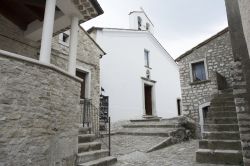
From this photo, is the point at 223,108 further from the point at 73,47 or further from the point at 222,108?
the point at 73,47

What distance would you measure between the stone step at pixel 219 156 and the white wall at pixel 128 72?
656 centimetres

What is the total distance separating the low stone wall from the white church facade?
22.8 ft

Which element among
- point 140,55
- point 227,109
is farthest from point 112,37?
point 227,109

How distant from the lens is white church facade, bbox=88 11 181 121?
11.6 meters

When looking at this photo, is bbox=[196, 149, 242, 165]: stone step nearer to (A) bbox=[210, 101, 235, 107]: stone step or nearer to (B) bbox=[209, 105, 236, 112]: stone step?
(B) bbox=[209, 105, 236, 112]: stone step

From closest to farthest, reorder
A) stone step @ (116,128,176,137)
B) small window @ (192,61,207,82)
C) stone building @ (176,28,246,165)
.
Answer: stone step @ (116,128,176,137) → stone building @ (176,28,246,165) → small window @ (192,61,207,82)

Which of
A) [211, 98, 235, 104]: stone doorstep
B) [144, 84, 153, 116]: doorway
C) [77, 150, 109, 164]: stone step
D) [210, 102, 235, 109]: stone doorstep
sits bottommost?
[77, 150, 109, 164]: stone step

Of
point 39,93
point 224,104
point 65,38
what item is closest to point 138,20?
point 65,38

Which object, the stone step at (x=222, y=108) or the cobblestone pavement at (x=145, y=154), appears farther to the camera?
the stone step at (x=222, y=108)

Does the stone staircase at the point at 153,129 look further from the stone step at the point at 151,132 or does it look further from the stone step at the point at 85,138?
the stone step at the point at 85,138

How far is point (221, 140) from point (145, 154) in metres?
2.14

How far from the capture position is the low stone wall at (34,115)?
10.0ft

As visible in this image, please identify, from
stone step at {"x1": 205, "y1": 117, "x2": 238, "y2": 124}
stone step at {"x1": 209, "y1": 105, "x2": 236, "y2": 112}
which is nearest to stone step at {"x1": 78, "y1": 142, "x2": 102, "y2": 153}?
stone step at {"x1": 205, "y1": 117, "x2": 238, "y2": 124}

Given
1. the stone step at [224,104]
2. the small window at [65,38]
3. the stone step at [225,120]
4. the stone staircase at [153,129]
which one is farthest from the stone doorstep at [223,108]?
the small window at [65,38]
